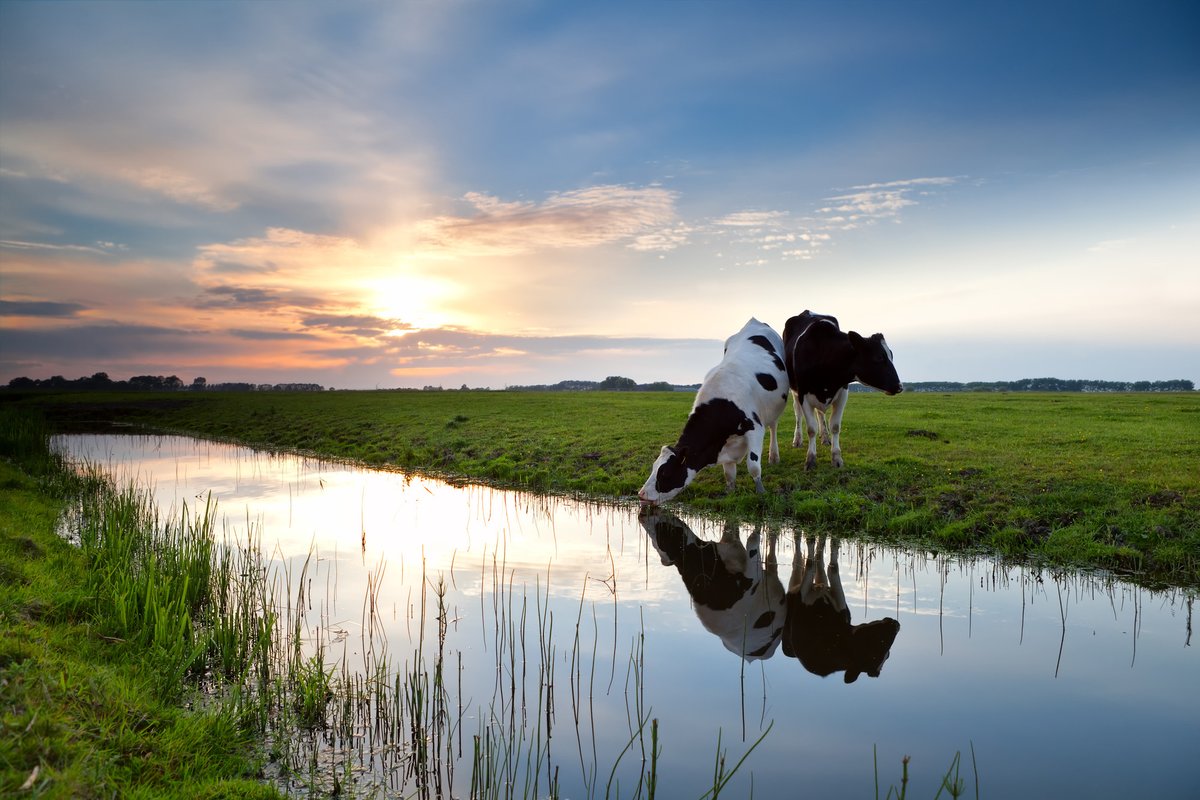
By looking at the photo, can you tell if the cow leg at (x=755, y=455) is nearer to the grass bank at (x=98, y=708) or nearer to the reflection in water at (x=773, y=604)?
the reflection in water at (x=773, y=604)

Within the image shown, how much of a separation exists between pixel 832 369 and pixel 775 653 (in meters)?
9.84

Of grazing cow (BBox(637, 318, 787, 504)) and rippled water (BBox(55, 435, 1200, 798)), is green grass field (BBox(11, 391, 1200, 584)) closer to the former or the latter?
grazing cow (BBox(637, 318, 787, 504))

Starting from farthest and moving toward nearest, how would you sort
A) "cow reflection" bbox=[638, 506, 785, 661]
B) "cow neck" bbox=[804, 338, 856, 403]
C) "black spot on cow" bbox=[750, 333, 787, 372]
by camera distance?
1. "black spot on cow" bbox=[750, 333, 787, 372]
2. "cow neck" bbox=[804, 338, 856, 403]
3. "cow reflection" bbox=[638, 506, 785, 661]

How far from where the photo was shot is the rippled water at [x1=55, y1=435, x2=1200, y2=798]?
534cm

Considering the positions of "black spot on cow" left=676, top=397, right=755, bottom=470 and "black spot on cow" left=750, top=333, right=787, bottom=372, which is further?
"black spot on cow" left=750, top=333, right=787, bottom=372

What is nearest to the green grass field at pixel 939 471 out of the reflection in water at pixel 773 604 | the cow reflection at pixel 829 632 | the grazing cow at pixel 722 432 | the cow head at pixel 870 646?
the grazing cow at pixel 722 432

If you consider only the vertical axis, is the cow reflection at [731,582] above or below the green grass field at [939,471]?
below

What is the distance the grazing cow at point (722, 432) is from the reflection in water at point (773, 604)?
6.27 ft

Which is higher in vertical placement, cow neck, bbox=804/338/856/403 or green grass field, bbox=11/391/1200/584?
cow neck, bbox=804/338/856/403

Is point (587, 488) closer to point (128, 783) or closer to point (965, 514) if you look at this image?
point (965, 514)

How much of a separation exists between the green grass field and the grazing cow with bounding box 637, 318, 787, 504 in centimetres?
77

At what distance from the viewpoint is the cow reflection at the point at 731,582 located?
791cm

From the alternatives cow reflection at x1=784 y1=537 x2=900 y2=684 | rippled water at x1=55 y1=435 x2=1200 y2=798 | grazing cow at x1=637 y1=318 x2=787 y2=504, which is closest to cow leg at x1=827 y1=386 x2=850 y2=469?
grazing cow at x1=637 y1=318 x2=787 y2=504

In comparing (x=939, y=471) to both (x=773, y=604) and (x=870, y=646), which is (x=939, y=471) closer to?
(x=773, y=604)
